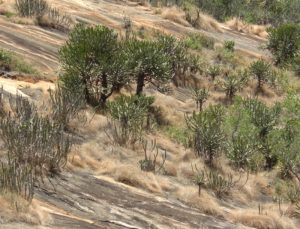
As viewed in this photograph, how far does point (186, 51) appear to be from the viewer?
78.4 feet

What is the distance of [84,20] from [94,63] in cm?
937

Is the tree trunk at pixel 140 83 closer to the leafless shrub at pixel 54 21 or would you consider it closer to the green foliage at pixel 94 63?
the green foliage at pixel 94 63

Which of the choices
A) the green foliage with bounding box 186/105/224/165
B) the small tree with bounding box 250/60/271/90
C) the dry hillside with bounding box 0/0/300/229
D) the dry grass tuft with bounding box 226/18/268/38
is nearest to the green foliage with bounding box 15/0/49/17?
the dry hillside with bounding box 0/0/300/229

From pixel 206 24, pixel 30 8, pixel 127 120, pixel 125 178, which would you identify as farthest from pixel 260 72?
pixel 125 178

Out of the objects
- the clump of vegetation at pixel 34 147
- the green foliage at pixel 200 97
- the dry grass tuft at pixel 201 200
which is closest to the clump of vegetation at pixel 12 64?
the clump of vegetation at pixel 34 147

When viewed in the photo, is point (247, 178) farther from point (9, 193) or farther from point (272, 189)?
point (9, 193)

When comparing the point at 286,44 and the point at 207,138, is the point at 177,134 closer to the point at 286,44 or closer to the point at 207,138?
the point at 207,138

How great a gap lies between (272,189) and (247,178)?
106cm

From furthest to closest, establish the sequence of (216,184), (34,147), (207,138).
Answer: (207,138), (216,184), (34,147)

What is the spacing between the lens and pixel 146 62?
1780 cm

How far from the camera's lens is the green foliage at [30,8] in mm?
22469

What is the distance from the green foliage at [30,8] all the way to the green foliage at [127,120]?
29.0 feet

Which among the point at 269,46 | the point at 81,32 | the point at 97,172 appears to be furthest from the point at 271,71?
the point at 97,172

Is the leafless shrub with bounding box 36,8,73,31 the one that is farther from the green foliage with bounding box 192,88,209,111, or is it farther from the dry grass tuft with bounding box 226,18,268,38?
the dry grass tuft with bounding box 226,18,268,38
